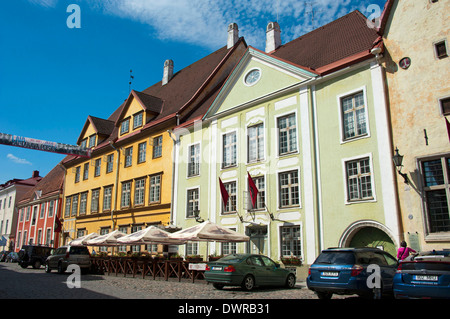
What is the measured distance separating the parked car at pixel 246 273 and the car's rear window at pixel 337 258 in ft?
10.7

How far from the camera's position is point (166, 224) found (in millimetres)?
26719

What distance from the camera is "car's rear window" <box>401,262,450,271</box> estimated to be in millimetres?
8694

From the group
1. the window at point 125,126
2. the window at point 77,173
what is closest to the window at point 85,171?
the window at point 77,173

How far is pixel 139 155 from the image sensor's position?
102 ft

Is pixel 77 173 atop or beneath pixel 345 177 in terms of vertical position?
atop

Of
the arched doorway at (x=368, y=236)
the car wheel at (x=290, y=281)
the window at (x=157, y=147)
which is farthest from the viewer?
the window at (x=157, y=147)

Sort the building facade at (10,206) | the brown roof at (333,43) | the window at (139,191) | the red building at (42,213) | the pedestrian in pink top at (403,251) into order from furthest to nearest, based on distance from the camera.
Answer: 1. the building facade at (10,206)
2. the red building at (42,213)
3. the window at (139,191)
4. the brown roof at (333,43)
5. the pedestrian in pink top at (403,251)

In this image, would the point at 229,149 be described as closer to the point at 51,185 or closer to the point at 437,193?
the point at 437,193

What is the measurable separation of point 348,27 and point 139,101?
16799 mm

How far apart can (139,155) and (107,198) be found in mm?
5674

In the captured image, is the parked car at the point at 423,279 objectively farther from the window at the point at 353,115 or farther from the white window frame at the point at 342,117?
the window at the point at 353,115

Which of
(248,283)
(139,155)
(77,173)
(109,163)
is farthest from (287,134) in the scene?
(77,173)

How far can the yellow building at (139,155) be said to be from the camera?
28.0 meters

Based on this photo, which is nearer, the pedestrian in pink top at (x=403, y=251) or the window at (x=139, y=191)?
the pedestrian in pink top at (x=403, y=251)
